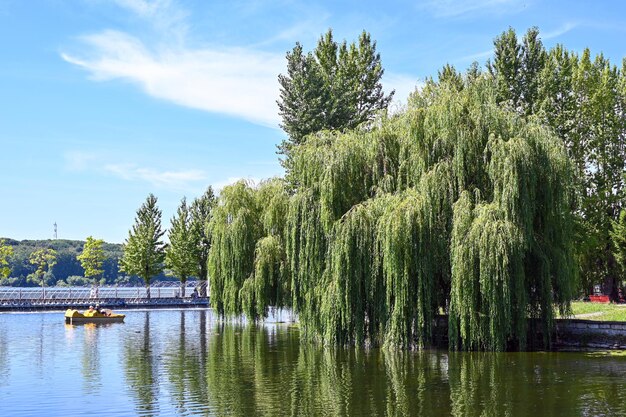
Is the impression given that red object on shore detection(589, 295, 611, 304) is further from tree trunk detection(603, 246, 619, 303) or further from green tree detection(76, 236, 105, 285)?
green tree detection(76, 236, 105, 285)

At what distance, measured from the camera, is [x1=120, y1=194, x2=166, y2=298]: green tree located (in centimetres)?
8344

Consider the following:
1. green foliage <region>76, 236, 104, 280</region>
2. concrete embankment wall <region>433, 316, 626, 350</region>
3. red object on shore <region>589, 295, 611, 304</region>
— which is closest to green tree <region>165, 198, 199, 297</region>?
green foliage <region>76, 236, 104, 280</region>

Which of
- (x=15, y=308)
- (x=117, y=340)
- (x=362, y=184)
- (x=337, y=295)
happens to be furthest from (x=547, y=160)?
(x=15, y=308)

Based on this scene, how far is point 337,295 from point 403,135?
7812mm

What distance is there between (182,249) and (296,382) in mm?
59506

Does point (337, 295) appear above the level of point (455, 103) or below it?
below

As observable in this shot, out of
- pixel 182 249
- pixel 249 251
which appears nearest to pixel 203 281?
pixel 182 249

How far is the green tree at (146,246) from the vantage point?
8344cm

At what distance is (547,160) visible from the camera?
1153 inches

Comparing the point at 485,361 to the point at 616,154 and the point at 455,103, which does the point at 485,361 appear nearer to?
the point at 455,103

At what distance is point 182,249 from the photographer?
8094cm

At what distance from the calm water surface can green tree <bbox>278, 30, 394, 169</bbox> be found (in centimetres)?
2464

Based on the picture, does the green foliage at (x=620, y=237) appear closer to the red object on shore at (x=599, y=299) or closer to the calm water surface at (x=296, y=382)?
the red object on shore at (x=599, y=299)

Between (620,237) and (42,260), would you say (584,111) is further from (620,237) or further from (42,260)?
(42,260)
